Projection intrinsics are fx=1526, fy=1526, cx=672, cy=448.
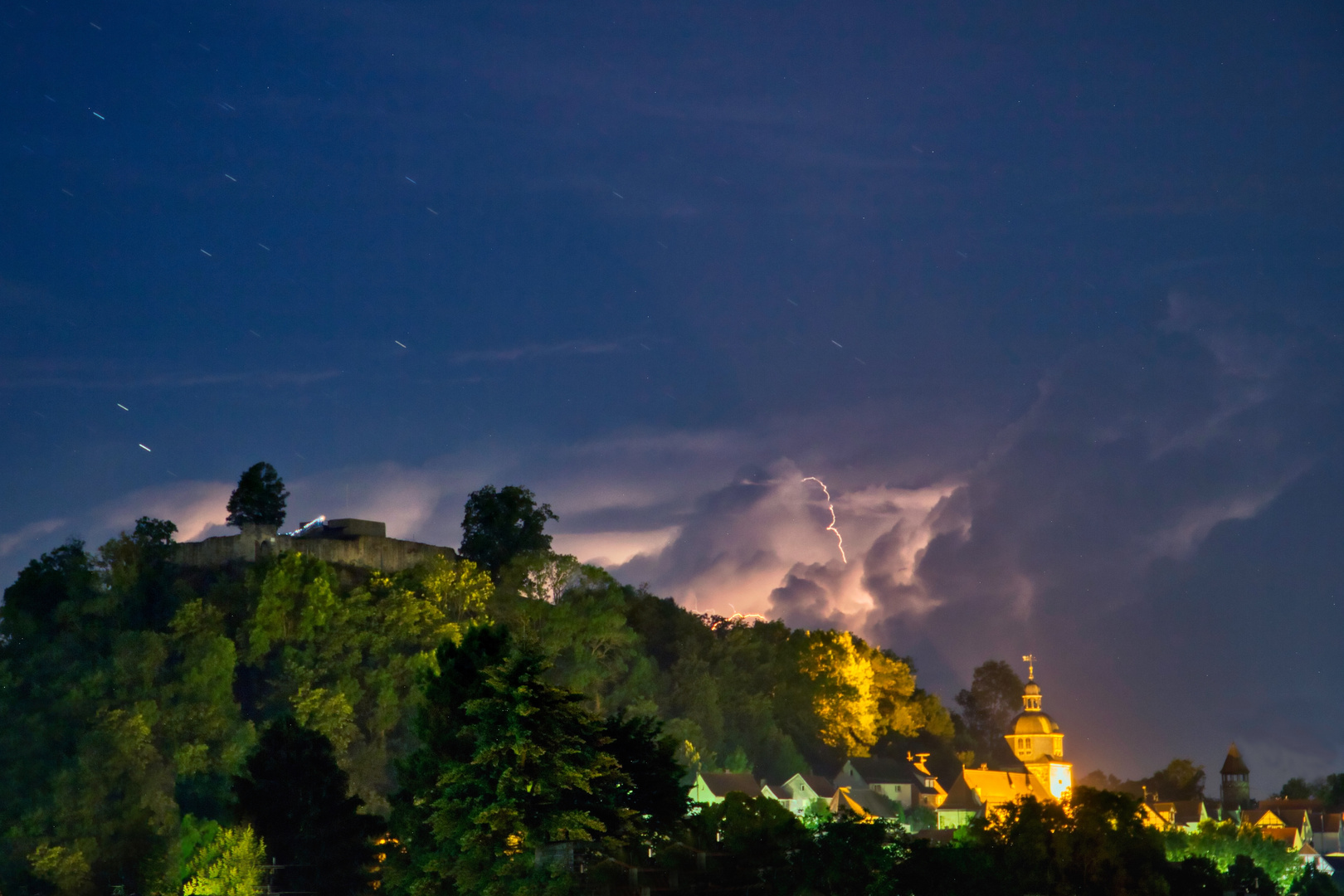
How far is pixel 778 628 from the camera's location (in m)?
134

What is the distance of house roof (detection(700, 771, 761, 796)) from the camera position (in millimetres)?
96500

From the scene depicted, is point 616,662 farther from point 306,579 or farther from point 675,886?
point 675,886

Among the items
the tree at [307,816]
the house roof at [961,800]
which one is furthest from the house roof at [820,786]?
the tree at [307,816]

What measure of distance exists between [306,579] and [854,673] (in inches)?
2059

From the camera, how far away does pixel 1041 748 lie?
473 ft

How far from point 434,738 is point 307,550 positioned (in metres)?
49.7

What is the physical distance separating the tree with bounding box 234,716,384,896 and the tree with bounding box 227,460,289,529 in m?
42.0

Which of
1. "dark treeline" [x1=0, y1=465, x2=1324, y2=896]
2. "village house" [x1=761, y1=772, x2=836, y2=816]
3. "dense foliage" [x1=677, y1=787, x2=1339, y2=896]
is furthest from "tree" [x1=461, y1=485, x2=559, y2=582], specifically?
"dense foliage" [x1=677, y1=787, x2=1339, y2=896]

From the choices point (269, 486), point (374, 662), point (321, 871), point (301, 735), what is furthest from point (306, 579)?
point (321, 871)

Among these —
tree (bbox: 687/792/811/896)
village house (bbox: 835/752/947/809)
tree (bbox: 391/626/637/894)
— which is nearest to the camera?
tree (bbox: 391/626/637/894)

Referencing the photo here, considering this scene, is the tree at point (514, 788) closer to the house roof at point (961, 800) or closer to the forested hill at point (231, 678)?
the forested hill at point (231, 678)

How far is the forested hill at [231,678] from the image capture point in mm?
69375

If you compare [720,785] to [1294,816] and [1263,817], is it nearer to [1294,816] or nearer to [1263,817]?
[1263,817]

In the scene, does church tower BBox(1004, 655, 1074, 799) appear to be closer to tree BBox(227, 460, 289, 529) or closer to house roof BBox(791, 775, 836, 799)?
house roof BBox(791, 775, 836, 799)
